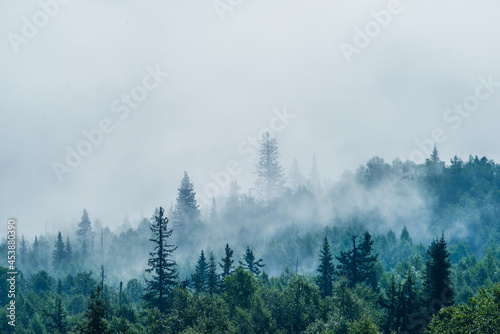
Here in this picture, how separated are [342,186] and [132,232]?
6631cm

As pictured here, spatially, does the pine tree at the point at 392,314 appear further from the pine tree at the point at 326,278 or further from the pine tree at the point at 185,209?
the pine tree at the point at 185,209

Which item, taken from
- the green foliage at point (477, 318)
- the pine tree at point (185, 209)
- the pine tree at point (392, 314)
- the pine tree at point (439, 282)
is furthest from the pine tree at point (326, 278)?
the pine tree at point (185, 209)

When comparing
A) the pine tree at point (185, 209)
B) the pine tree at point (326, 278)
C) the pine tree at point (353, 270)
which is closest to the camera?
the pine tree at point (353, 270)

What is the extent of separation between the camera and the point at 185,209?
6855 inches

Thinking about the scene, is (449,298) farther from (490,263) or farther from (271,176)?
(271,176)

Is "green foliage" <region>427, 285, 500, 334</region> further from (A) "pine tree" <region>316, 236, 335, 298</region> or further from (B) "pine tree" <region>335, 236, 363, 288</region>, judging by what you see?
(A) "pine tree" <region>316, 236, 335, 298</region>

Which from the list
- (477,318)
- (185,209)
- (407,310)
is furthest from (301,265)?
(477,318)

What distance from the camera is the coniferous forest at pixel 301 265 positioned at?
54.1 metres

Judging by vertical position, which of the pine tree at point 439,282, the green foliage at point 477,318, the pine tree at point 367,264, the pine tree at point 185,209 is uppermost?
the pine tree at point 185,209

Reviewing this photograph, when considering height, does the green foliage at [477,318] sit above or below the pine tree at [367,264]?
below

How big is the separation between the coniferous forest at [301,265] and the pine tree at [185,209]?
45 cm

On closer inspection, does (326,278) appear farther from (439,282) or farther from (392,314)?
(439,282)

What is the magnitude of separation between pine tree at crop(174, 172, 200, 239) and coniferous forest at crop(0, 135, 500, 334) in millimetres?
454

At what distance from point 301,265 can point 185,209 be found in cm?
5383
